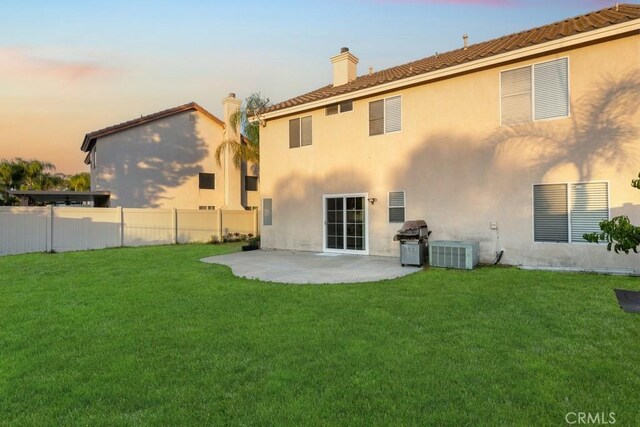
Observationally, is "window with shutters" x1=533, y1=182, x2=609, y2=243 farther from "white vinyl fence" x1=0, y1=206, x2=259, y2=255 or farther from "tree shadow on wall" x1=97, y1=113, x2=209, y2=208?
"tree shadow on wall" x1=97, y1=113, x2=209, y2=208

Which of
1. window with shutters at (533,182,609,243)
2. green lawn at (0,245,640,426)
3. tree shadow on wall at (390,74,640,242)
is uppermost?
tree shadow on wall at (390,74,640,242)

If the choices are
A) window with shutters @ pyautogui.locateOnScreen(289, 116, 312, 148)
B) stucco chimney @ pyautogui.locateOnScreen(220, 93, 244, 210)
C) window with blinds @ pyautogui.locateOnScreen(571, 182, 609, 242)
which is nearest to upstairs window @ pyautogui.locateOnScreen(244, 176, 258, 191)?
stucco chimney @ pyautogui.locateOnScreen(220, 93, 244, 210)

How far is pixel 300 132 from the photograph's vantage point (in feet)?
44.2

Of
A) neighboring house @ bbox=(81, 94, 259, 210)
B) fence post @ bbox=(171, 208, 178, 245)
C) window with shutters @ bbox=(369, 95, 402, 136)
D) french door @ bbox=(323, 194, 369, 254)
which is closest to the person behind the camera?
window with shutters @ bbox=(369, 95, 402, 136)

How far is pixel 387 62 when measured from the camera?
15.8 metres

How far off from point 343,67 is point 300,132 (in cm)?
363

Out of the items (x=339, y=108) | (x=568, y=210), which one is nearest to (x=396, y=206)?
(x=339, y=108)

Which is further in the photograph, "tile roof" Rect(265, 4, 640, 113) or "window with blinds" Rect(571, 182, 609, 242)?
"tile roof" Rect(265, 4, 640, 113)

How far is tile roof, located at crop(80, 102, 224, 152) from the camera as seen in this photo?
63.8ft

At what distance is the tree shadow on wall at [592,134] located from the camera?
7633 millimetres

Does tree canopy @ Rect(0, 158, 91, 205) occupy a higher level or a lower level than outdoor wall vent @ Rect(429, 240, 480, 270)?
higher

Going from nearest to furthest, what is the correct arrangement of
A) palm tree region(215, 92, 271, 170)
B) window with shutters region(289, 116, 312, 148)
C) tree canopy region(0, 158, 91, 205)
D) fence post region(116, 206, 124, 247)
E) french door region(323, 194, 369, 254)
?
french door region(323, 194, 369, 254) < window with shutters region(289, 116, 312, 148) < fence post region(116, 206, 124, 247) < palm tree region(215, 92, 271, 170) < tree canopy region(0, 158, 91, 205)

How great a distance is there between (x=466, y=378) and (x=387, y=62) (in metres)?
15.2

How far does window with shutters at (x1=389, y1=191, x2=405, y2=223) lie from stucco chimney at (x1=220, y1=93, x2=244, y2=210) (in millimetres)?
12562
